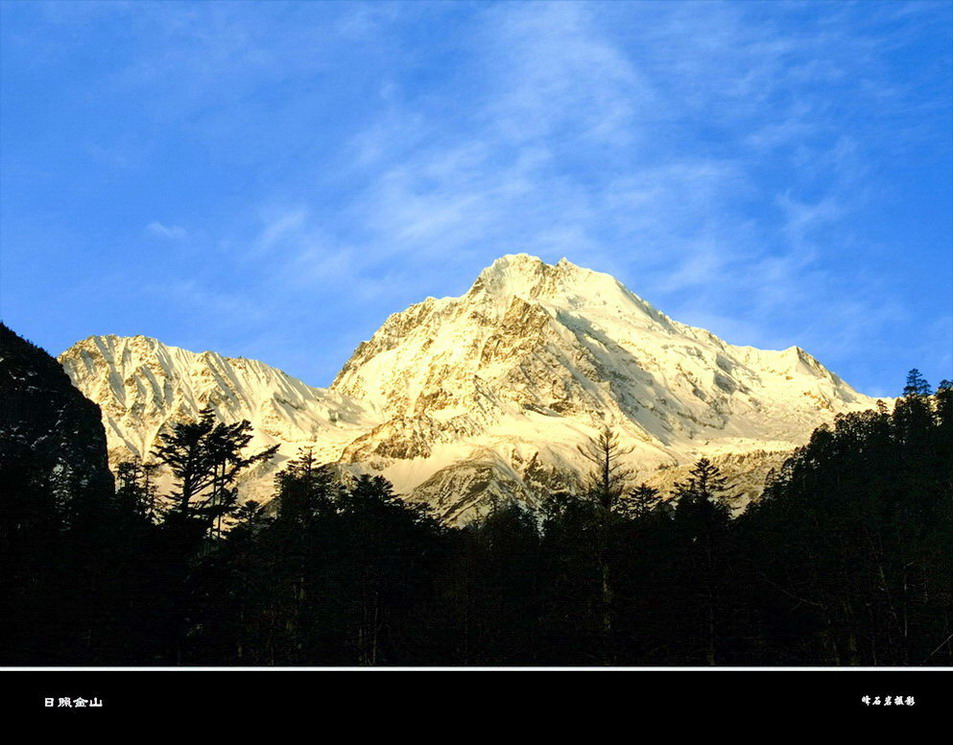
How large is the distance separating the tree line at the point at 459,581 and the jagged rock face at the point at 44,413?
36.2 m

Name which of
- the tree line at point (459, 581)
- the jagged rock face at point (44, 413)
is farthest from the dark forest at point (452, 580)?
the jagged rock face at point (44, 413)

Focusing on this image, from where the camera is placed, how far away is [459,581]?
8150 cm

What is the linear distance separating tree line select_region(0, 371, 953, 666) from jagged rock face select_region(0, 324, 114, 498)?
3619 cm

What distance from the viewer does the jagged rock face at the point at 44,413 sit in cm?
12425

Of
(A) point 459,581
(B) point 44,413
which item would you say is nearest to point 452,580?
(A) point 459,581

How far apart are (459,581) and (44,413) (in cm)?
7266

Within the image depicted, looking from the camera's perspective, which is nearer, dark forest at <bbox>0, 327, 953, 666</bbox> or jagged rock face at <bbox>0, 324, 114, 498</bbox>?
dark forest at <bbox>0, 327, 953, 666</bbox>

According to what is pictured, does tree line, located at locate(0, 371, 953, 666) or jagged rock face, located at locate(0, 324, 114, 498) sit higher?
jagged rock face, located at locate(0, 324, 114, 498)

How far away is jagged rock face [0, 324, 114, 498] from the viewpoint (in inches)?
4892

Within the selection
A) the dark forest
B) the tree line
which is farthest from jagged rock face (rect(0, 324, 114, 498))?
the tree line

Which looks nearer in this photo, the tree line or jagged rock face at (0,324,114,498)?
the tree line

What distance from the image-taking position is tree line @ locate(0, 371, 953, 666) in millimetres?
57500

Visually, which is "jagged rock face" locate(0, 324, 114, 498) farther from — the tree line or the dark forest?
the tree line

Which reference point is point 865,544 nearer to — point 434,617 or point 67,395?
point 434,617
